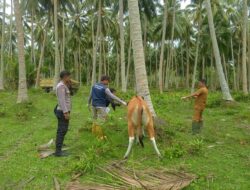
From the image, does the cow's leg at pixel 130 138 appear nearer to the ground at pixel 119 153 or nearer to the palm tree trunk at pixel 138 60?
the ground at pixel 119 153

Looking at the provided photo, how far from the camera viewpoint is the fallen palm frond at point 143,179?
671 cm

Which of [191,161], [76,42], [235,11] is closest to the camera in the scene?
[191,161]

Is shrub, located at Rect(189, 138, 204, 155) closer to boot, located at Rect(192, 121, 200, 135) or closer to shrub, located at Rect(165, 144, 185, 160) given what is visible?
shrub, located at Rect(165, 144, 185, 160)

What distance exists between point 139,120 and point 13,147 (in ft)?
11.9

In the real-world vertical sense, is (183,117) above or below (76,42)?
below

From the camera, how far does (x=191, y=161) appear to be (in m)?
8.52

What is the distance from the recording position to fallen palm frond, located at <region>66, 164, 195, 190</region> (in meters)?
6.71

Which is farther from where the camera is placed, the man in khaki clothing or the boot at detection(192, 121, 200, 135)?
the boot at detection(192, 121, 200, 135)

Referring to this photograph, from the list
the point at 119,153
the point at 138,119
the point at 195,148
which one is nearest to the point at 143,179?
the point at 138,119

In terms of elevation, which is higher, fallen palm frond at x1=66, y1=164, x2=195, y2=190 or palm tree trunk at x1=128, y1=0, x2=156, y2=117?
palm tree trunk at x1=128, y1=0, x2=156, y2=117

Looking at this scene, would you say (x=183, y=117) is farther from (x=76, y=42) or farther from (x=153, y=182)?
(x=76, y=42)

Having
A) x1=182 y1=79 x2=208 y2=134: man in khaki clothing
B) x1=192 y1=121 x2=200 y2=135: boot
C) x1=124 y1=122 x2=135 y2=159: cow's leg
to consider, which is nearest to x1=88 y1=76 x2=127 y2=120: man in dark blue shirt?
x1=124 y1=122 x2=135 y2=159: cow's leg

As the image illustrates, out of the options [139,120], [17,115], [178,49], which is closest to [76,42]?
[178,49]

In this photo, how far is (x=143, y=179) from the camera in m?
7.12
